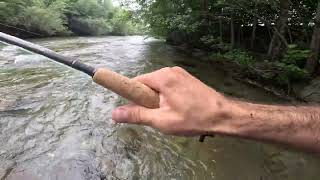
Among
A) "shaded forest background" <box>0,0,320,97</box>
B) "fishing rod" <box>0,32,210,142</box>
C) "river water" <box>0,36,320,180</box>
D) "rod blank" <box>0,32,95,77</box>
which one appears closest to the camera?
"fishing rod" <box>0,32,210,142</box>

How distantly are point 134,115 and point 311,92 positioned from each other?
22.8 ft

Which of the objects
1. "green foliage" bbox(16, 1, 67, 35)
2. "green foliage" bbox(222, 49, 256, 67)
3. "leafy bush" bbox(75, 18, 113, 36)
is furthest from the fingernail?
"leafy bush" bbox(75, 18, 113, 36)

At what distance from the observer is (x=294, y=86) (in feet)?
26.8

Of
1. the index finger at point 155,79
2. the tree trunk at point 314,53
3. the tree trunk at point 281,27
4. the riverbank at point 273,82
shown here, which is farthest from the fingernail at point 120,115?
the tree trunk at point 281,27

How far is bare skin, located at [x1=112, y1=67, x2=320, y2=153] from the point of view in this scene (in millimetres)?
1092

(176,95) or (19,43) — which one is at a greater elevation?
(19,43)

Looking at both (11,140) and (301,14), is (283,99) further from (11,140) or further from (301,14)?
(11,140)

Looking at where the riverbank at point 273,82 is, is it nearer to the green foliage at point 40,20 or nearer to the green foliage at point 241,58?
the green foliage at point 241,58

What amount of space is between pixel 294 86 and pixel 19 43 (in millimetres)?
7564

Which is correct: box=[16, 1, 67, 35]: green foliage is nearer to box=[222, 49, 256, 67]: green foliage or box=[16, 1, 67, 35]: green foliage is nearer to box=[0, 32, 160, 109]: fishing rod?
box=[222, 49, 256, 67]: green foliage

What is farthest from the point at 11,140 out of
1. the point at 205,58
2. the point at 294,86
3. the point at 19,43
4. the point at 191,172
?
the point at 205,58

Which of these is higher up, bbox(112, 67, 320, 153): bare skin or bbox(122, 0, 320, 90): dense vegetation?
bbox(112, 67, 320, 153): bare skin

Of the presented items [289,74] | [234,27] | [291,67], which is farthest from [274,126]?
[234,27]

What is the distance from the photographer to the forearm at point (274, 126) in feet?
3.70
